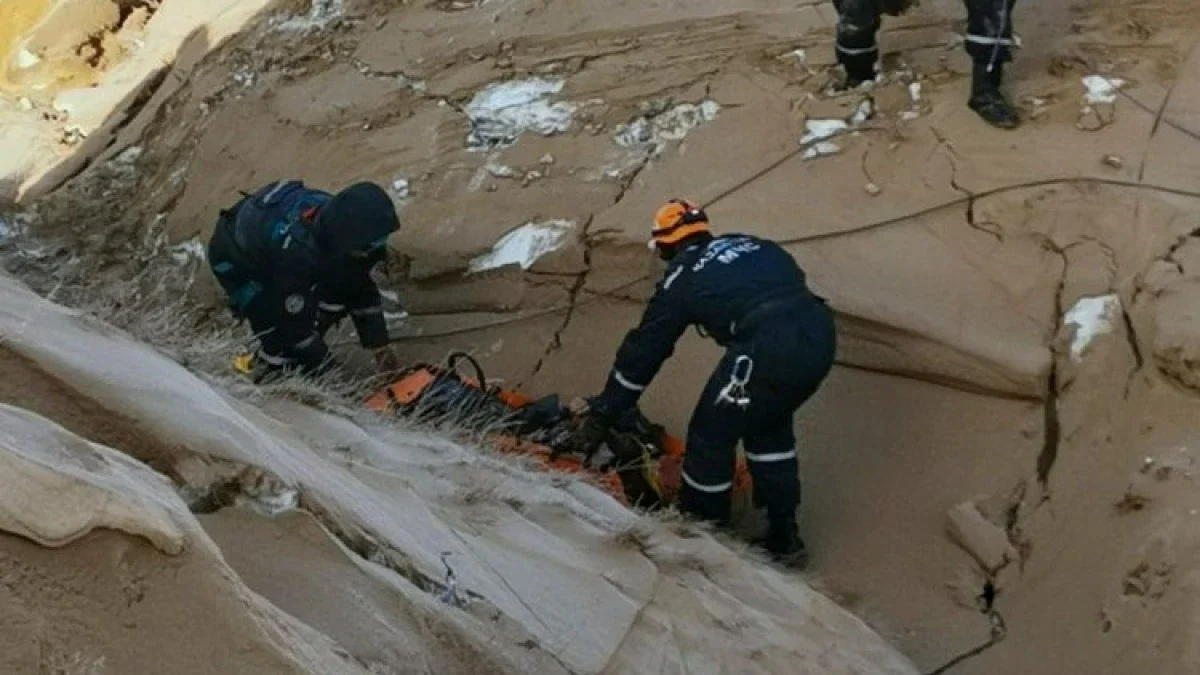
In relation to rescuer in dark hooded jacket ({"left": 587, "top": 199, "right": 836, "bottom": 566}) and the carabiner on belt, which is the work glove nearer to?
rescuer in dark hooded jacket ({"left": 587, "top": 199, "right": 836, "bottom": 566})

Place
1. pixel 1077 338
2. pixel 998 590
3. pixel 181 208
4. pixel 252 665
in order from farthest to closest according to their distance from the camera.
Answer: pixel 181 208, pixel 1077 338, pixel 998 590, pixel 252 665

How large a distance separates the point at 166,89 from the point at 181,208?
1.46m

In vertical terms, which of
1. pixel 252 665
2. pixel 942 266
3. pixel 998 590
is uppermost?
pixel 252 665

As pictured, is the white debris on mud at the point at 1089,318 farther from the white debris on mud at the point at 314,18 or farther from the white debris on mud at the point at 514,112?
the white debris on mud at the point at 314,18

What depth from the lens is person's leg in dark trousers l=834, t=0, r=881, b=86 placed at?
22.5 ft

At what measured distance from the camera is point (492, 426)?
5855 mm

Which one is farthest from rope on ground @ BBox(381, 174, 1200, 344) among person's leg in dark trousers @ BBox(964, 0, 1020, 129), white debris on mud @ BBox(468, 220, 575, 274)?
person's leg in dark trousers @ BBox(964, 0, 1020, 129)

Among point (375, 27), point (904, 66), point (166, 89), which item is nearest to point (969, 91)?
point (904, 66)

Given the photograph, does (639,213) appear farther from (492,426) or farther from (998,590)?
(998,590)

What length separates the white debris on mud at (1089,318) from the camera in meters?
5.77

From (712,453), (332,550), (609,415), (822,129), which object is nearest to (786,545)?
(712,453)

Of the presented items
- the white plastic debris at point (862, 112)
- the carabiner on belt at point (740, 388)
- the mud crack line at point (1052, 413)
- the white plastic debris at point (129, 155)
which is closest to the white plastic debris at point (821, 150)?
the white plastic debris at point (862, 112)

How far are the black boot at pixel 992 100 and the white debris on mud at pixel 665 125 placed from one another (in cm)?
136

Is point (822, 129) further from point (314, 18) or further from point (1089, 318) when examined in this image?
point (314, 18)
